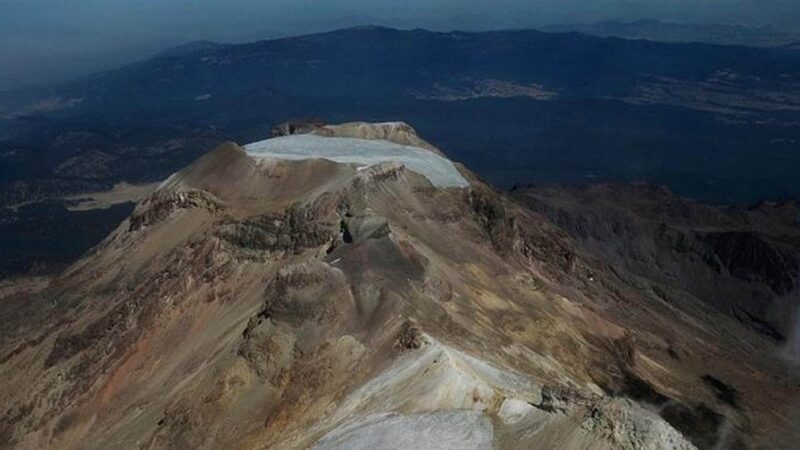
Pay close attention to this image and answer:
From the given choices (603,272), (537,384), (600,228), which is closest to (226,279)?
(537,384)

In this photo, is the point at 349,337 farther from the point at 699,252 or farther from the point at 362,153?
the point at 699,252

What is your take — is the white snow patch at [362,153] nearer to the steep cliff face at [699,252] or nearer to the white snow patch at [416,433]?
the white snow patch at [416,433]

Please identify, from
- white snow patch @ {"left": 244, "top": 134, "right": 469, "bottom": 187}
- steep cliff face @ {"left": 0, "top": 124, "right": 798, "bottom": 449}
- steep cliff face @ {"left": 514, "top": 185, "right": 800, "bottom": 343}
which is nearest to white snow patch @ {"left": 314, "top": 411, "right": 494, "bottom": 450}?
steep cliff face @ {"left": 0, "top": 124, "right": 798, "bottom": 449}

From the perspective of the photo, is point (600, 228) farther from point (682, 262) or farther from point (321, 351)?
point (321, 351)

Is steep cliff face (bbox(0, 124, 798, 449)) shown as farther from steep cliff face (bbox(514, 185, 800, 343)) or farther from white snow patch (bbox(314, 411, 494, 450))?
steep cliff face (bbox(514, 185, 800, 343))

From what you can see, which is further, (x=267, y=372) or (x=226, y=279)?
(x=226, y=279)

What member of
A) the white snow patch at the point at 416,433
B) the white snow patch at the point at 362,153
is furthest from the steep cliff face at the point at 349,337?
the white snow patch at the point at 362,153

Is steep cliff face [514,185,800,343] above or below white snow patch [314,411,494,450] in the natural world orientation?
Answer: below
